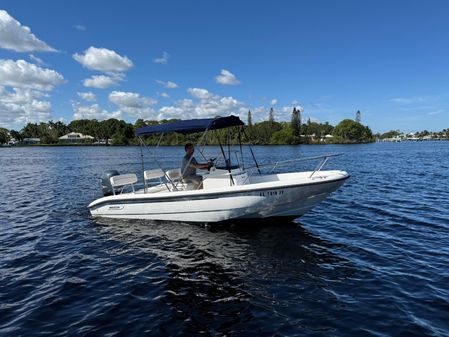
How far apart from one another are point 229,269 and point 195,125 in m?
4.95

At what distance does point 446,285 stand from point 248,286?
14.5 feet

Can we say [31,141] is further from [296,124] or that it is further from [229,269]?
[229,269]

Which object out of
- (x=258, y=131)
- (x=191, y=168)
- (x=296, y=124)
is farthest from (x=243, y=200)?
(x=296, y=124)

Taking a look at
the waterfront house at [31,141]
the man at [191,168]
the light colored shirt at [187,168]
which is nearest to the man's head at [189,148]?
the man at [191,168]

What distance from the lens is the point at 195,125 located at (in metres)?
11.3

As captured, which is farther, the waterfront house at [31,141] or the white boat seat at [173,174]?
the waterfront house at [31,141]

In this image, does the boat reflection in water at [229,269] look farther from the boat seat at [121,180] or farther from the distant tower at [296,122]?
the distant tower at [296,122]

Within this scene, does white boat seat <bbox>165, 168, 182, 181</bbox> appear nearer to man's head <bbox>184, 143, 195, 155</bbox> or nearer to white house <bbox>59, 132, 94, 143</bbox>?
man's head <bbox>184, 143, 195, 155</bbox>

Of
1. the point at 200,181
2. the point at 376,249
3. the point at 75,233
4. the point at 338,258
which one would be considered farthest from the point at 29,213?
the point at 376,249

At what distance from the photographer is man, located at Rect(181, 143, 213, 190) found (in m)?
12.3

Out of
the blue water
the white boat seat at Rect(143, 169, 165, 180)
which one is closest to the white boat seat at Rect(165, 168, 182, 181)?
the white boat seat at Rect(143, 169, 165, 180)

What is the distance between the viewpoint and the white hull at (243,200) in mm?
10719

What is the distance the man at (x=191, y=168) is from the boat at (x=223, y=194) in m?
0.17

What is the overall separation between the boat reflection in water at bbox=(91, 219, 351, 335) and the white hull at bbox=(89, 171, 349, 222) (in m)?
0.53
